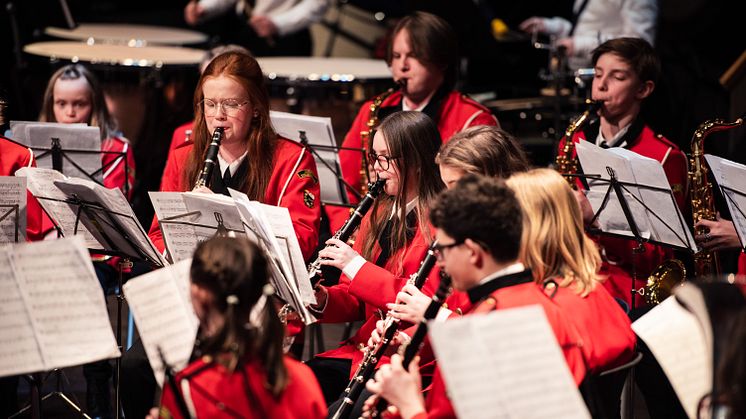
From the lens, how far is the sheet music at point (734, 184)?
326 centimetres

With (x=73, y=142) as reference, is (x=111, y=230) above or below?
below

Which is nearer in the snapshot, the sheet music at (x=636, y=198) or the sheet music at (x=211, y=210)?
the sheet music at (x=211, y=210)

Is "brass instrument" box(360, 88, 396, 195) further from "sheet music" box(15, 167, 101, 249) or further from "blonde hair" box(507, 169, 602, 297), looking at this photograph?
"blonde hair" box(507, 169, 602, 297)

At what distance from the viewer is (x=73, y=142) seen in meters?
4.05

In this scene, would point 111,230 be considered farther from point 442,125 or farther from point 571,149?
point 571,149

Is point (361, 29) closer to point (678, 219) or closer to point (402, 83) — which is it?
point (402, 83)

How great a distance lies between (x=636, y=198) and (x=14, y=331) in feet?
6.77

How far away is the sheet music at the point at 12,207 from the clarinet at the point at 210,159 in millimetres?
570

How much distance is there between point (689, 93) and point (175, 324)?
13.7 ft

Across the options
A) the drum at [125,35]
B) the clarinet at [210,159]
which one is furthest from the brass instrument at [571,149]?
the drum at [125,35]

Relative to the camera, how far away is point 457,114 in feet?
15.4

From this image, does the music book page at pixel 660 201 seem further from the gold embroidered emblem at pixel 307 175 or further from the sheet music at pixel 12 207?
the sheet music at pixel 12 207

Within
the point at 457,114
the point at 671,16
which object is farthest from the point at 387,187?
the point at 671,16

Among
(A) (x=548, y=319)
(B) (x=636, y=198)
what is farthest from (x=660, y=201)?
(A) (x=548, y=319)
